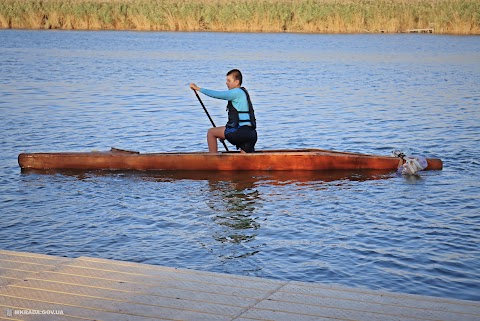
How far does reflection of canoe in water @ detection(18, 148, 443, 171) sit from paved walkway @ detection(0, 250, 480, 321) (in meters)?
5.23

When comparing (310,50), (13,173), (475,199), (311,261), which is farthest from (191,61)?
(311,261)

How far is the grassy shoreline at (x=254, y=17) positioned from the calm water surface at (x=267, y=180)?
8.91 m

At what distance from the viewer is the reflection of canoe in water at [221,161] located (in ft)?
37.4

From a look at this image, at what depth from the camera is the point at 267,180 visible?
11.1 metres

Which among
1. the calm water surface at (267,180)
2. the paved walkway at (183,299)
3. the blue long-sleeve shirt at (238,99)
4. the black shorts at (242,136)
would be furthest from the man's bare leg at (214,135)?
the paved walkway at (183,299)

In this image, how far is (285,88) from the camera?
73.4 ft

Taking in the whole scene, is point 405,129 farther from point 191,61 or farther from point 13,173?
point 191,61

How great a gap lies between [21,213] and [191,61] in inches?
776

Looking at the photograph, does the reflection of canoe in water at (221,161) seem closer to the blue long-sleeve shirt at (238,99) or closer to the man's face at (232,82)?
the blue long-sleeve shirt at (238,99)

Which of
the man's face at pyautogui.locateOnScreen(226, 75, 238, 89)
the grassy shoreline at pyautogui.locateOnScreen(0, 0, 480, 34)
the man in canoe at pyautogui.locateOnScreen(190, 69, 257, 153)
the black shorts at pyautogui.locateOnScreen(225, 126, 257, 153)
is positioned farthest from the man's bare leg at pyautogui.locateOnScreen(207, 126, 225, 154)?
the grassy shoreline at pyautogui.locateOnScreen(0, 0, 480, 34)

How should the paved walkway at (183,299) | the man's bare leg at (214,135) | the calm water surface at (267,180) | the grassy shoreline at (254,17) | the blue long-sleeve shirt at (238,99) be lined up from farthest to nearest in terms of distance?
the grassy shoreline at (254,17)
the man's bare leg at (214,135)
the blue long-sleeve shirt at (238,99)
the calm water surface at (267,180)
the paved walkway at (183,299)

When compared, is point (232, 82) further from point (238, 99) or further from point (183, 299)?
point (183, 299)

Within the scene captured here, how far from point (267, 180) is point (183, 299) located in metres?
5.62

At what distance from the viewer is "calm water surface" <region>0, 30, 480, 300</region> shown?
795 centimetres
